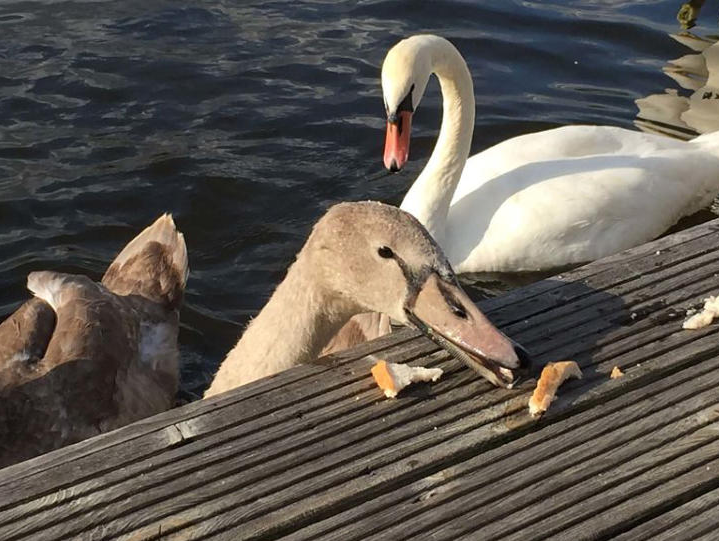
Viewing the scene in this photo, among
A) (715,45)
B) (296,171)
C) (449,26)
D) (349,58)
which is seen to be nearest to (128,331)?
(296,171)

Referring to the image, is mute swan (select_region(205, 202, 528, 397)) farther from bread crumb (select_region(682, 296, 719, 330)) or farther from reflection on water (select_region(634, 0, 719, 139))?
reflection on water (select_region(634, 0, 719, 139))

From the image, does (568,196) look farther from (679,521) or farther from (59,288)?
(679,521)

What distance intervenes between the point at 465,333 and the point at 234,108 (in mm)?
6564

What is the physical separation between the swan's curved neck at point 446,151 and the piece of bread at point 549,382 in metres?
4.00

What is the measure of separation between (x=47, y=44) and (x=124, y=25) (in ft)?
2.47

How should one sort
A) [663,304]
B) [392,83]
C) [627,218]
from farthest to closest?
1. [627,218]
2. [392,83]
3. [663,304]

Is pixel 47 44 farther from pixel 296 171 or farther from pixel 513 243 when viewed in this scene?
pixel 513 243

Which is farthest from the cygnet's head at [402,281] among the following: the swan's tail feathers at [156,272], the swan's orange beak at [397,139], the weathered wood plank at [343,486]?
the swan's orange beak at [397,139]

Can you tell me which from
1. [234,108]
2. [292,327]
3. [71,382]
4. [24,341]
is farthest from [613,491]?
[234,108]

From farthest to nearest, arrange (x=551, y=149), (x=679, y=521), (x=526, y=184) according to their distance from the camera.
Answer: (x=551, y=149) < (x=526, y=184) < (x=679, y=521)

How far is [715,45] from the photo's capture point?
36.1 feet

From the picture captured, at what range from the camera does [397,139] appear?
684 centimetres

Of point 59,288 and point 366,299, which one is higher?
point 366,299

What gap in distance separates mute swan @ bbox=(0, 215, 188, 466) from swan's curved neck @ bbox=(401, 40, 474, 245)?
166 centimetres
